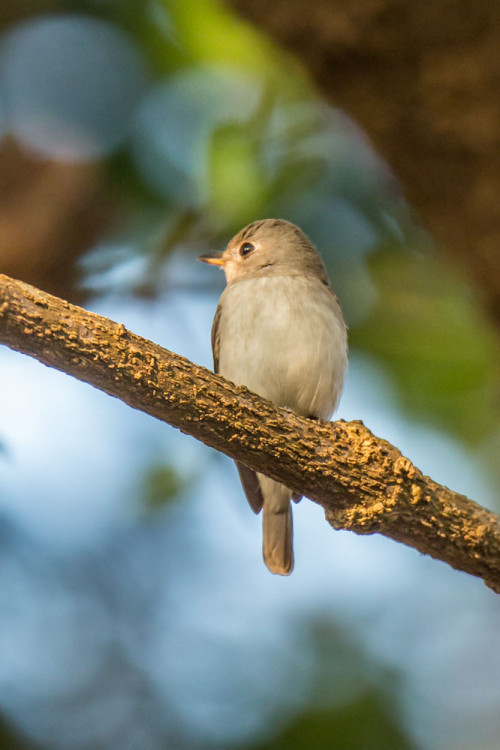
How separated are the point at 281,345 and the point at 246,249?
32.2 inches

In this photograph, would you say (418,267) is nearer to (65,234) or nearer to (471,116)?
(471,116)

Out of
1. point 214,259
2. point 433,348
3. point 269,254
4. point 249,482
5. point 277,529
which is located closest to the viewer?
point 277,529

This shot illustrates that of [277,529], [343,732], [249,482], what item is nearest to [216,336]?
[249,482]

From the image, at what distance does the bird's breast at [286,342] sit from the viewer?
4.13 meters

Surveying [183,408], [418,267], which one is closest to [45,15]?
[418,267]

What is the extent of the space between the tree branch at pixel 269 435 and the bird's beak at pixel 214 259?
1.93m

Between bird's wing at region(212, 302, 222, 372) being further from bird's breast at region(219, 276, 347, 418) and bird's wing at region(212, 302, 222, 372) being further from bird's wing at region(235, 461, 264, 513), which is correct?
bird's wing at region(235, 461, 264, 513)

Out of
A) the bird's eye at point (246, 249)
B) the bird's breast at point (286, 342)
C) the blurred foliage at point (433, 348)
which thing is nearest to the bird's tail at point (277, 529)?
the bird's breast at point (286, 342)

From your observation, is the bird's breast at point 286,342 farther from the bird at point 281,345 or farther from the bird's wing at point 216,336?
the bird's wing at point 216,336

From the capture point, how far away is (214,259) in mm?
4707

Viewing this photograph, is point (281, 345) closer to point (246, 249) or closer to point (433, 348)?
point (246, 249)

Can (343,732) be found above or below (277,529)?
below

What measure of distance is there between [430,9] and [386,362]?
2081mm

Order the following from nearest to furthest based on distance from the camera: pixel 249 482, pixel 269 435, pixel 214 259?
1. pixel 269 435
2. pixel 249 482
3. pixel 214 259
